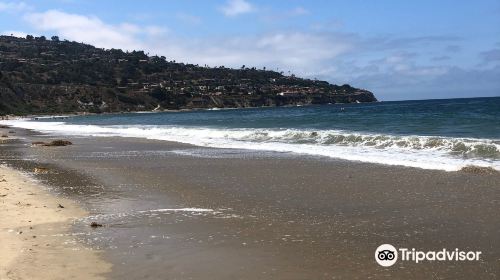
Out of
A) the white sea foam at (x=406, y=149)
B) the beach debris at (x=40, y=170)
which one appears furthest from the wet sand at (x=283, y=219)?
the white sea foam at (x=406, y=149)

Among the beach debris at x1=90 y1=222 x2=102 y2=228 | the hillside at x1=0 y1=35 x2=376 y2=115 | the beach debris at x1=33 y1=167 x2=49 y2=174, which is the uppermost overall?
the hillside at x1=0 y1=35 x2=376 y2=115

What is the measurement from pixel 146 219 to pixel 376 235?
3814 mm

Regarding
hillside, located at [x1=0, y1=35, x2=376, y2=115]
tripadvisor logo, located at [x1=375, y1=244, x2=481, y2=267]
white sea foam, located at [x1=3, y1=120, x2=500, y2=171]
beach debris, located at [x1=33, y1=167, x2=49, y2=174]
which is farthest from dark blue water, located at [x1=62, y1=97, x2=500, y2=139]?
hillside, located at [x1=0, y1=35, x2=376, y2=115]

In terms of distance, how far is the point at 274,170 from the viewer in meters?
14.8

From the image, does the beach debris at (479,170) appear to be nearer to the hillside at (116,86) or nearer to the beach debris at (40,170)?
the beach debris at (40,170)

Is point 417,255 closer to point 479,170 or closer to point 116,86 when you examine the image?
point 479,170

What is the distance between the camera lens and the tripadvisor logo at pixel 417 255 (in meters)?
6.26

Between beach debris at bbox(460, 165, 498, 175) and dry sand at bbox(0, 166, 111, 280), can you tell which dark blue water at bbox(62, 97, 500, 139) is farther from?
dry sand at bbox(0, 166, 111, 280)

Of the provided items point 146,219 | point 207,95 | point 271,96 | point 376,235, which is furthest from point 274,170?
point 271,96

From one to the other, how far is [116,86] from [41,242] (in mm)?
149560

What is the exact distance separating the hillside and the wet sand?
10487 cm

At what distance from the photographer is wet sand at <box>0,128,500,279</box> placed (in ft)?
20.0

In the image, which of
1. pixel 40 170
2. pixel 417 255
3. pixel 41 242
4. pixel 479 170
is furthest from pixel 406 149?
pixel 41 242

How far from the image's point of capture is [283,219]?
8.62 meters
